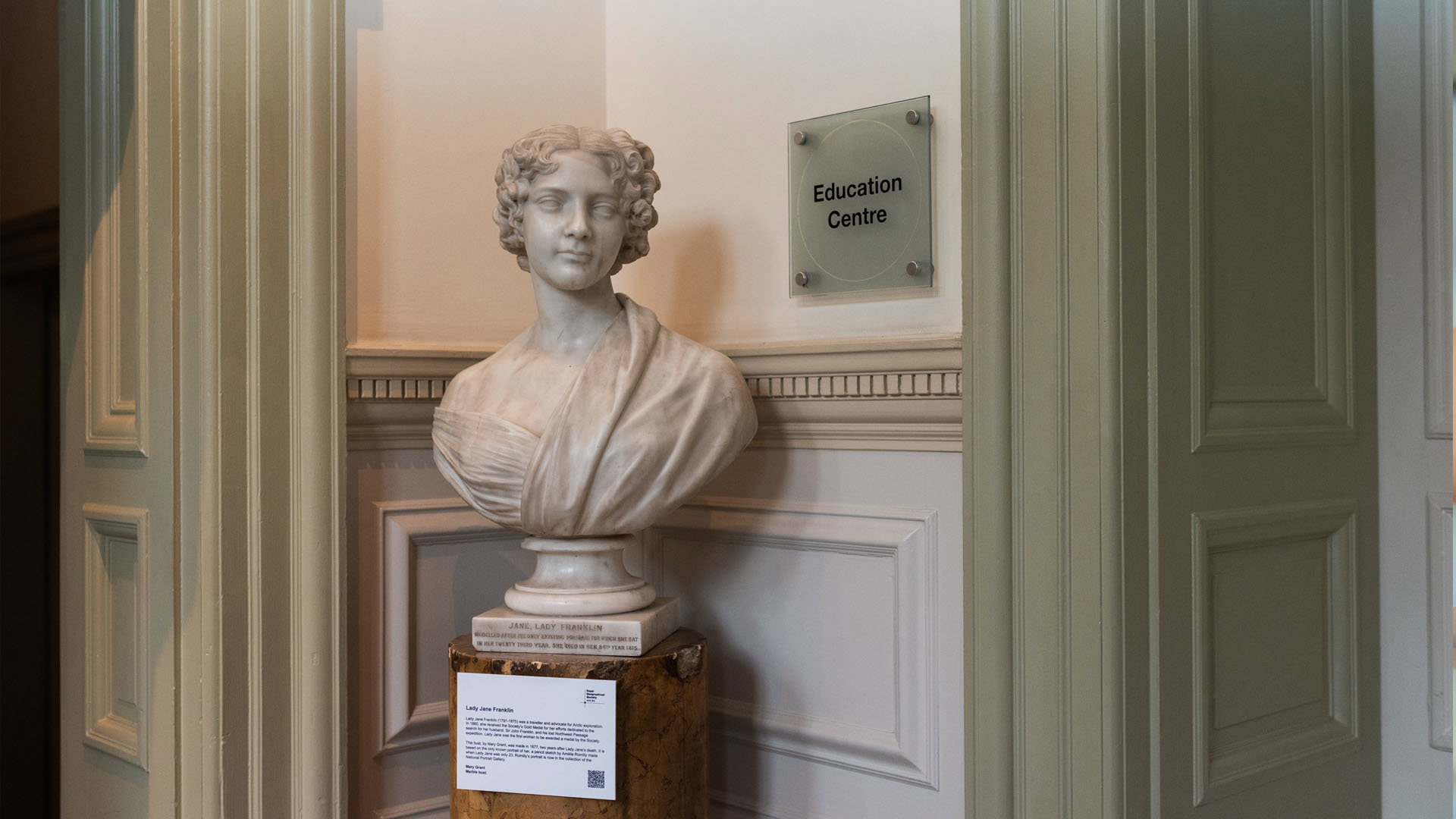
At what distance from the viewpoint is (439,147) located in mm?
2359

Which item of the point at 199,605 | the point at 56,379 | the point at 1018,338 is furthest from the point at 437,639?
the point at 56,379

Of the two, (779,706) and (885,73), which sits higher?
(885,73)

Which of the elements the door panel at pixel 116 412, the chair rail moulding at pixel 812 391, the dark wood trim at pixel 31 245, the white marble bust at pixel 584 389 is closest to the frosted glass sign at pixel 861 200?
the chair rail moulding at pixel 812 391

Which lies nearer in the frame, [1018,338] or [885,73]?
[1018,338]

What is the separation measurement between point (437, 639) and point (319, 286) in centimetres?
74

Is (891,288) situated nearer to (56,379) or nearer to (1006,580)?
(1006,580)

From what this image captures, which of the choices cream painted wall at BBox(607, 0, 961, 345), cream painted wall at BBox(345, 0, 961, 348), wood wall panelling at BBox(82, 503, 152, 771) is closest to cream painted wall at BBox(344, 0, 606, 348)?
cream painted wall at BBox(345, 0, 961, 348)

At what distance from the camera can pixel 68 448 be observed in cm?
252

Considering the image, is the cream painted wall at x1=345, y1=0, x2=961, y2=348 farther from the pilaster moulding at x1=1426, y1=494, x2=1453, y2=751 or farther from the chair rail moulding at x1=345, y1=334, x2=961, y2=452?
the pilaster moulding at x1=1426, y1=494, x2=1453, y2=751

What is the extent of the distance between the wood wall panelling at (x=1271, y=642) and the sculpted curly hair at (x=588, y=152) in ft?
3.39

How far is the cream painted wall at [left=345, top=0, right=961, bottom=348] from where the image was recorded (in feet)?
7.09

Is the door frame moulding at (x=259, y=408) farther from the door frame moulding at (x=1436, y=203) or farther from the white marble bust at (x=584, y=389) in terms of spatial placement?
the door frame moulding at (x=1436, y=203)

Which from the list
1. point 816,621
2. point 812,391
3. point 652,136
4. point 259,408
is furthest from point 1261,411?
point 259,408

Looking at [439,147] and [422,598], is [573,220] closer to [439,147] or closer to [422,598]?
[439,147]
